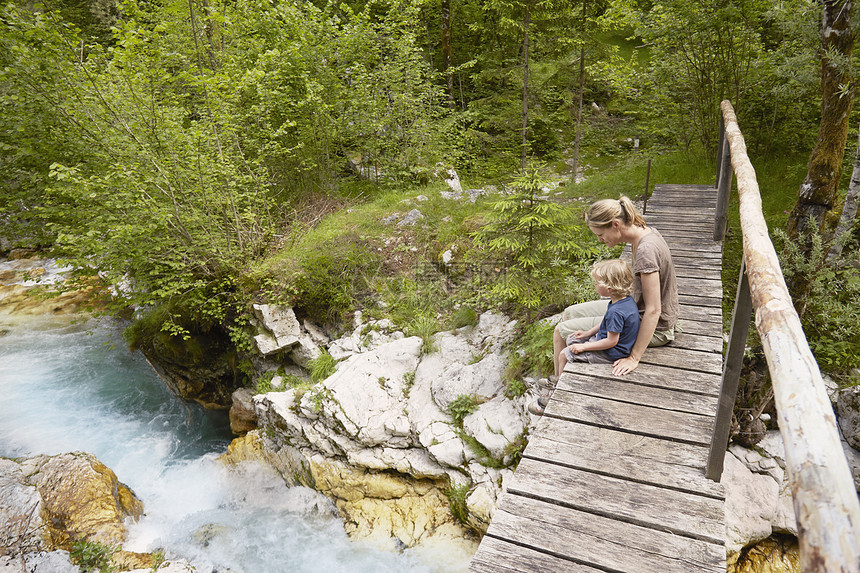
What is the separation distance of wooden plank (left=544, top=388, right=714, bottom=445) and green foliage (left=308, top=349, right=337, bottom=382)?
17.1 ft

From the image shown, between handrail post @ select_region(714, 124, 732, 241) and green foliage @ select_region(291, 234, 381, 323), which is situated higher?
handrail post @ select_region(714, 124, 732, 241)

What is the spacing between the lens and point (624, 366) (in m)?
3.37

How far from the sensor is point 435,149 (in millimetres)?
12289

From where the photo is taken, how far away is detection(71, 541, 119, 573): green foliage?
5871 mm

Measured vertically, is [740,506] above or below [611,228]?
below

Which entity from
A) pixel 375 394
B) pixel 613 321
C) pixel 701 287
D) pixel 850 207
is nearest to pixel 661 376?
pixel 613 321

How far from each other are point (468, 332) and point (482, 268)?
4.55ft

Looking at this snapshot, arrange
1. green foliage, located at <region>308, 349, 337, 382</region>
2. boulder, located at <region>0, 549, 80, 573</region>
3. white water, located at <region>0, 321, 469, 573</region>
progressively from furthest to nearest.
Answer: green foliage, located at <region>308, 349, 337, 382</region>, white water, located at <region>0, 321, 469, 573</region>, boulder, located at <region>0, 549, 80, 573</region>

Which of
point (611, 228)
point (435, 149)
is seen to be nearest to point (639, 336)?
point (611, 228)

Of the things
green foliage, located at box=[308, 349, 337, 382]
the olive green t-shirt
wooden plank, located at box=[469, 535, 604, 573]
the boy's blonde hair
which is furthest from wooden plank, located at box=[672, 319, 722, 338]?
green foliage, located at box=[308, 349, 337, 382]

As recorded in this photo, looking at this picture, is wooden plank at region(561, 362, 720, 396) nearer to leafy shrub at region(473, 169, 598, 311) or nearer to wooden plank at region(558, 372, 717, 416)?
wooden plank at region(558, 372, 717, 416)

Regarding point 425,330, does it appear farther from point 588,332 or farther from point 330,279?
point 588,332

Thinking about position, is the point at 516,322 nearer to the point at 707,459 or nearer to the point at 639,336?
the point at 639,336

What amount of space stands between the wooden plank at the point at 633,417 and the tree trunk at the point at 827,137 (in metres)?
3.15
